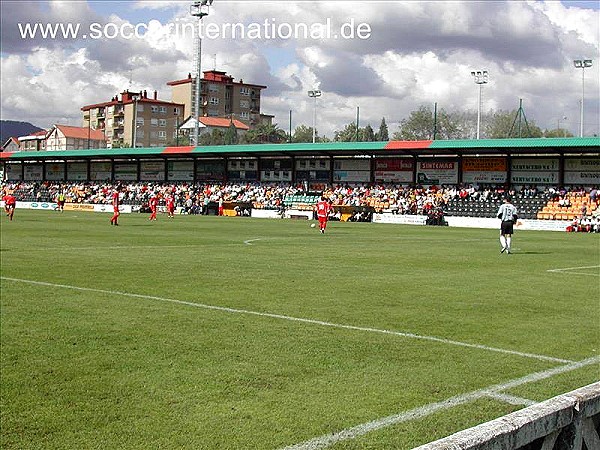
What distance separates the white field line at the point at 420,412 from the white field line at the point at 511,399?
6cm

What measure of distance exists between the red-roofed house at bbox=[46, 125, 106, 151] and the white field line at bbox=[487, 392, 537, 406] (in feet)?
497

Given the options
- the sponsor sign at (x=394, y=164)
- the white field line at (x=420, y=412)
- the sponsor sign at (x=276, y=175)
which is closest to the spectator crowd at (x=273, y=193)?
the sponsor sign at (x=276, y=175)

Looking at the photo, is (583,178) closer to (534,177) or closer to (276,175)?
(534,177)

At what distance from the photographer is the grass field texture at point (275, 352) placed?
5.84m

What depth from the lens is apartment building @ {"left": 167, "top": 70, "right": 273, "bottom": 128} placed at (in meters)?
153

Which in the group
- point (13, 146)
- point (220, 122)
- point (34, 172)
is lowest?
point (34, 172)

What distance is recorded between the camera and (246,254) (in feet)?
72.4

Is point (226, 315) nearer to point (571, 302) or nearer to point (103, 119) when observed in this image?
point (571, 302)

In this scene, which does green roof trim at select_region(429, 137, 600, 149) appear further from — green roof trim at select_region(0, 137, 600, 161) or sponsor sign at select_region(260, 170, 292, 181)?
sponsor sign at select_region(260, 170, 292, 181)

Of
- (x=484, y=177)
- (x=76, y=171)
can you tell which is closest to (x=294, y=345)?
(x=484, y=177)

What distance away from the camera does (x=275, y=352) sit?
845 cm

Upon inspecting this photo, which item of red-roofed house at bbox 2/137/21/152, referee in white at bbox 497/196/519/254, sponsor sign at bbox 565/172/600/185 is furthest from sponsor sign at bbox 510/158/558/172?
red-roofed house at bbox 2/137/21/152

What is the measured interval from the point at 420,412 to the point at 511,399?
1.01m

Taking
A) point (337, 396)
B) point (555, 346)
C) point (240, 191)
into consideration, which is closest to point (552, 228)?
point (240, 191)
